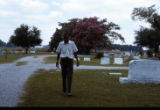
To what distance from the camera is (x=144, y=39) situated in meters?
53.4

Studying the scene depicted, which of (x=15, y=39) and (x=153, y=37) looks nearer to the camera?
(x=153, y=37)

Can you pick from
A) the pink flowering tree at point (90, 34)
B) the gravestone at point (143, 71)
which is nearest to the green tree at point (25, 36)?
the pink flowering tree at point (90, 34)

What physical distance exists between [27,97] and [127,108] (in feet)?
8.87

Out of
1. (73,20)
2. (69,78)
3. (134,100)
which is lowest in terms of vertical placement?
(134,100)

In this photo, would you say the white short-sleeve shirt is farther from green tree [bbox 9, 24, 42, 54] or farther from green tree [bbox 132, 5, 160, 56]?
green tree [bbox 9, 24, 42, 54]

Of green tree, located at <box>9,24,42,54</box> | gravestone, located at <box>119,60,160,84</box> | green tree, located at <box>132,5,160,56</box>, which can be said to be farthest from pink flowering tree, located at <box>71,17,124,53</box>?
gravestone, located at <box>119,60,160,84</box>

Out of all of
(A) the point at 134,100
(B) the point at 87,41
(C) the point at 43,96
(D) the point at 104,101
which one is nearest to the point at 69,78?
(C) the point at 43,96

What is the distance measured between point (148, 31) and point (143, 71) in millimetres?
43071

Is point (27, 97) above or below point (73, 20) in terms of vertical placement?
below

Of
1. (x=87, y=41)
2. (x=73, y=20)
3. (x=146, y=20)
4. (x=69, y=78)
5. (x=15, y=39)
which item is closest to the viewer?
(x=69, y=78)

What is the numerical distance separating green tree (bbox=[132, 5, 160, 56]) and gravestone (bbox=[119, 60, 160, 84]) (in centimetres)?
280

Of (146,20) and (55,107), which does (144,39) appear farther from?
(55,107)

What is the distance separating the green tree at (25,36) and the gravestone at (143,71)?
65.0m

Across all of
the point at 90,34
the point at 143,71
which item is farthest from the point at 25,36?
the point at 143,71
